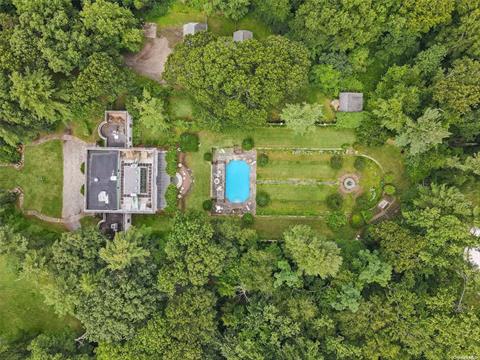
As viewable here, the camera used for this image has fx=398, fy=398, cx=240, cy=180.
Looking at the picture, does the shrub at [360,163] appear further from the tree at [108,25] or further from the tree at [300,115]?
the tree at [108,25]

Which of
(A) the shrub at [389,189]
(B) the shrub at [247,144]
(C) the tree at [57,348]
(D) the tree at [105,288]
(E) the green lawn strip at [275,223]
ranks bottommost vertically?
(C) the tree at [57,348]

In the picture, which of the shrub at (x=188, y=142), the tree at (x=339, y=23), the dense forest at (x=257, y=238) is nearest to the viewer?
the dense forest at (x=257, y=238)

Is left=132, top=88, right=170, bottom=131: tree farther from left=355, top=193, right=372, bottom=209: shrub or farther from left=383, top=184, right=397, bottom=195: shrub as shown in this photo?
left=383, top=184, right=397, bottom=195: shrub

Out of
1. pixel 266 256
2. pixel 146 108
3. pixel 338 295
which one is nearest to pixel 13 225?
pixel 146 108

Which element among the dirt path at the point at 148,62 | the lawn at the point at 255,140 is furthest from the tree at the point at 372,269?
the dirt path at the point at 148,62

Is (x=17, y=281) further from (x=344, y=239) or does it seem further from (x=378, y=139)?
(x=378, y=139)

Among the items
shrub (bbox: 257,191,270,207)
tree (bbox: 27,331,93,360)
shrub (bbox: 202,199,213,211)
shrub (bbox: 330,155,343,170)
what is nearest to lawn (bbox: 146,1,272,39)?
shrub (bbox: 330,155,343,170)
